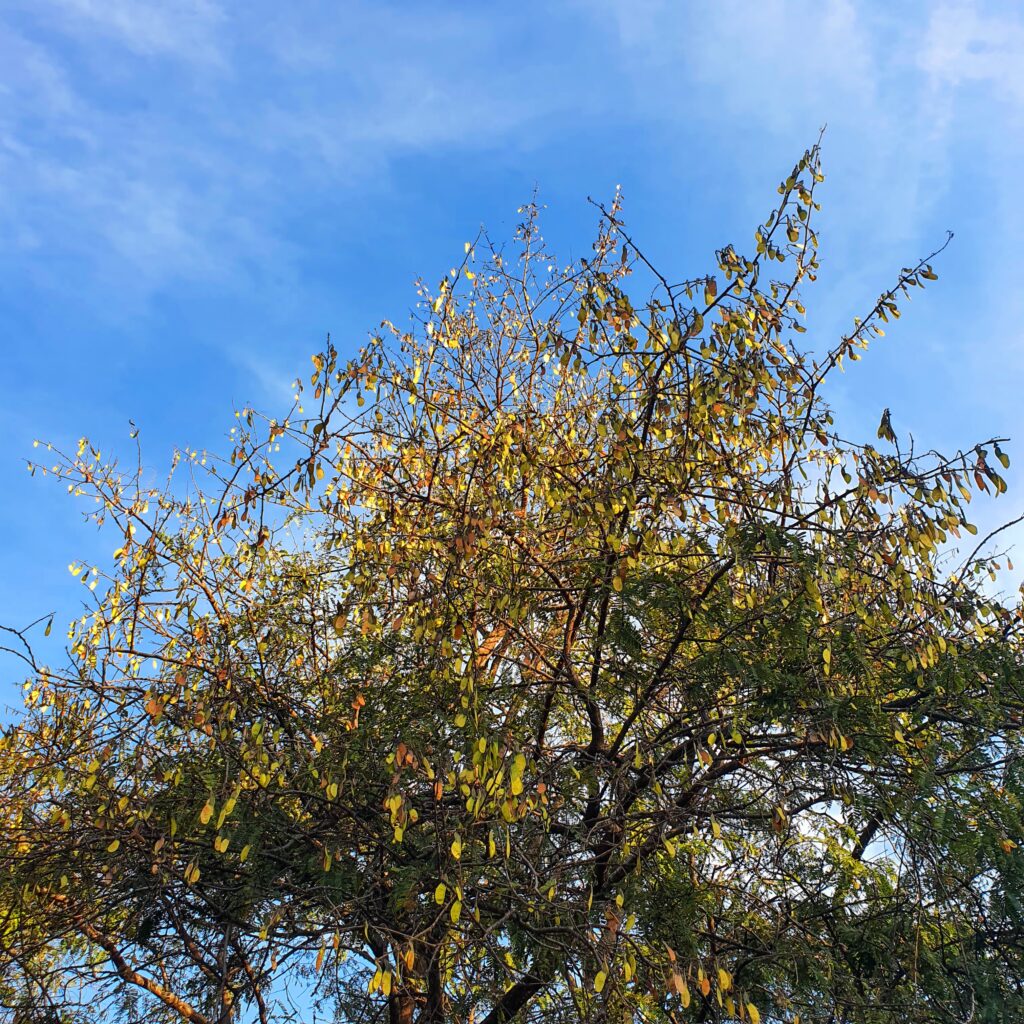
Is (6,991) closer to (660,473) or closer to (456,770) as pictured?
(456,770)

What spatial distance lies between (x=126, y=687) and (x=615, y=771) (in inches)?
131

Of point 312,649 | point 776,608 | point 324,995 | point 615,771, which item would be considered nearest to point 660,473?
point 776,608

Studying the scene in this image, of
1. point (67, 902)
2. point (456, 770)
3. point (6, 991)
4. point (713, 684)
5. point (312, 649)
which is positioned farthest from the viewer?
point (6, 991)

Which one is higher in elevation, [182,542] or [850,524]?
[182,542]

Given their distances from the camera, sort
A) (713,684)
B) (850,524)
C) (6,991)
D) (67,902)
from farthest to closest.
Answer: (6,991)
(67,902)
(713,684)
(850,524)

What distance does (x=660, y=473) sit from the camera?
19.6 feet

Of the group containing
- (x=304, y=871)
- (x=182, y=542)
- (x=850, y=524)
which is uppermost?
(x=182, y=542)

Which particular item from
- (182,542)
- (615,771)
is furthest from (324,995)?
(182,542)

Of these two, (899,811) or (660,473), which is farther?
(660,473)

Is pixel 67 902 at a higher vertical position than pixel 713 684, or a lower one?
lower

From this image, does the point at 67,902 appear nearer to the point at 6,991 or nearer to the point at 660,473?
the point at 6,991

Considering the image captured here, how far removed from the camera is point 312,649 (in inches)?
286

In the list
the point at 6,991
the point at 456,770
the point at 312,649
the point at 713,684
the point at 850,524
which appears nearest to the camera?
the point at 456,770

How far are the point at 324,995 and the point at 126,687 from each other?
313 centimetres
